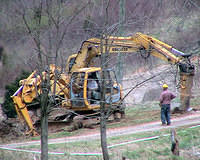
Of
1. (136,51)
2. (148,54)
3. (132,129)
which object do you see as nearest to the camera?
(132,129)

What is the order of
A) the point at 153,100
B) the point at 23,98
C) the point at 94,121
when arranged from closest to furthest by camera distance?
the point at 23,98, the point at 94,121, the point at 153,100

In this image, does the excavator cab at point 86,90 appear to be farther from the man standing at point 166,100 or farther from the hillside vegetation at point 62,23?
the hillside vegetation at point 62,23

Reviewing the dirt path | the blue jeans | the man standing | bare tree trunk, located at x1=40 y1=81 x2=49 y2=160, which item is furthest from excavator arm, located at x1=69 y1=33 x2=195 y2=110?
bare tree trunk, located at x1=40 y1=81 x2=49 y2=160

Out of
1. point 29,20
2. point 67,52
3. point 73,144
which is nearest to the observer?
point 29,20

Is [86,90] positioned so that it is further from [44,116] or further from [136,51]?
[44,116]

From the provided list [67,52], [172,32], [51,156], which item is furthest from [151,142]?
[172,32]

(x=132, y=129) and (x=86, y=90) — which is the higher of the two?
(x=86, y=90)

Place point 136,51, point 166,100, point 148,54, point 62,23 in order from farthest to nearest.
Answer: point 148,54 → point 136,51 → point 166,100 → point 62,23

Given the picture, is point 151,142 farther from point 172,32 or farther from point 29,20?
point 172,32

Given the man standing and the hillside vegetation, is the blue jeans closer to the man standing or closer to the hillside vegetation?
the man standing

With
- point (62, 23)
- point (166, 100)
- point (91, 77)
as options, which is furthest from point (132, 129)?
point (62, 23)

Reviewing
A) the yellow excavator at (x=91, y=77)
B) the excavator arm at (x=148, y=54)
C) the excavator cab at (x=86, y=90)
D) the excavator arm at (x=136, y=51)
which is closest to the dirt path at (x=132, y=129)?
the yellow excavator at (x=91, y=77)

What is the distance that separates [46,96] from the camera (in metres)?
8.12

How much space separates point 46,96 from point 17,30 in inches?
108
